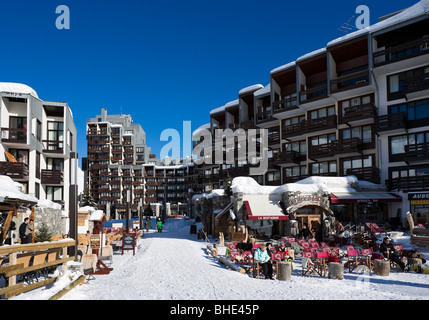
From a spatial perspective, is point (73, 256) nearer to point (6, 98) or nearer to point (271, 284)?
point (271, 284)

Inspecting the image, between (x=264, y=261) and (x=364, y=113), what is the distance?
22.1 meters

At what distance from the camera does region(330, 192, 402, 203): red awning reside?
26391mm

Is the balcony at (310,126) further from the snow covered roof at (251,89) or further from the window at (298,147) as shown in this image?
the snow covered roof at (251,89)

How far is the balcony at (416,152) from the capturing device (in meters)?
27.5

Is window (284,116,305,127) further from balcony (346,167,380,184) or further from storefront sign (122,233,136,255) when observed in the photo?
storefront sign (122,233,136,255)

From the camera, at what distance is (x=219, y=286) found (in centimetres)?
1086

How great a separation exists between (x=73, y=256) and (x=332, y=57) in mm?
30028

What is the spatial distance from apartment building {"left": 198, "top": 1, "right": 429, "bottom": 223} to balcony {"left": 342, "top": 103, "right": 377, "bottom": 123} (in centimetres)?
8

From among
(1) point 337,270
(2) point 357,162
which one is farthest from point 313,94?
(1) point 337,270

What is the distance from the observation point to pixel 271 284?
11.6 metres

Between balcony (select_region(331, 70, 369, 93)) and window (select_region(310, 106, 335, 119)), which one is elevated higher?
balcony (select_region(331, 70, 369, 93))

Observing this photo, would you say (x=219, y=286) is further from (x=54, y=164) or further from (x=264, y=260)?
(x=54, y=164)

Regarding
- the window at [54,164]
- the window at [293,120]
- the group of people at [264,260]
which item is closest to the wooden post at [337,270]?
the group of people at [264,260]

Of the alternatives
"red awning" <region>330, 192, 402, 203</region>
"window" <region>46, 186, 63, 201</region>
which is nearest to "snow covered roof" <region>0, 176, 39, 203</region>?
"red awning" <region>330, 192, 402, 203</region>
